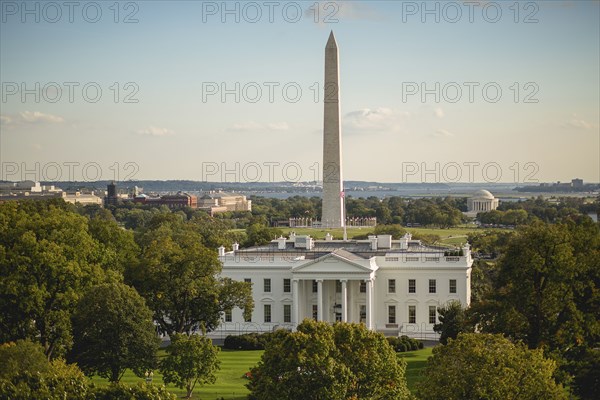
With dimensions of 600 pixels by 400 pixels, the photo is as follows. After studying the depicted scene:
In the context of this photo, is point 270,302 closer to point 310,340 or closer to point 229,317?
point 229,317

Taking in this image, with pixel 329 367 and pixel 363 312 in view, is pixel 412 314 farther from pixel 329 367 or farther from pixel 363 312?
pixel 329 367

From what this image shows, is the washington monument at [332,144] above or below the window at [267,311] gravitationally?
above

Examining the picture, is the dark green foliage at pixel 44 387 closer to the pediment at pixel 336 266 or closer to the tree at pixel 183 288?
the tree at pixel 183 288

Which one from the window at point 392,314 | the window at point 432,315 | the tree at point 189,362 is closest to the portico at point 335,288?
the window at point 392,314

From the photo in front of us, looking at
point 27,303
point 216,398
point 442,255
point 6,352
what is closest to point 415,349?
point 442,255

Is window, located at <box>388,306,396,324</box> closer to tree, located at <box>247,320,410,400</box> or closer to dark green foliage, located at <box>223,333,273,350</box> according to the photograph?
dark green foliage, located at <box>223,333,273,350</box>
